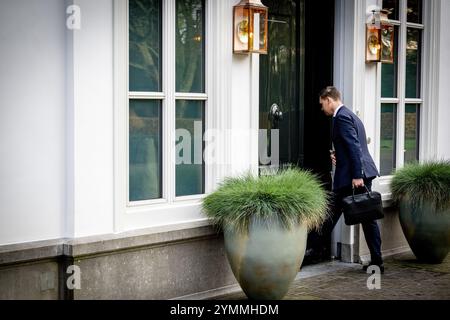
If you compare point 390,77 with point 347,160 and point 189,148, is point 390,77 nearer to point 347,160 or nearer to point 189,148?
point 347,160

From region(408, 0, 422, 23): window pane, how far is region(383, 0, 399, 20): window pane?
1.07ft

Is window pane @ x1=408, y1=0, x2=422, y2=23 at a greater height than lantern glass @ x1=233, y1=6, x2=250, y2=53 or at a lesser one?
greater

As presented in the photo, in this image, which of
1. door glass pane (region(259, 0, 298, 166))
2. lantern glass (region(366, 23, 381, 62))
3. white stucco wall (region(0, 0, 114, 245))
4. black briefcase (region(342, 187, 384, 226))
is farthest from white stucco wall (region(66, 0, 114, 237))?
lantern glass (region(366, 23, 381, 62))

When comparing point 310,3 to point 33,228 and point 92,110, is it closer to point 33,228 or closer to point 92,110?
point 92,110

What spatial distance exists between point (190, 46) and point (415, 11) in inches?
151

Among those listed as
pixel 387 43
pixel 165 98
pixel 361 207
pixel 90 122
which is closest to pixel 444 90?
pixel 387 43

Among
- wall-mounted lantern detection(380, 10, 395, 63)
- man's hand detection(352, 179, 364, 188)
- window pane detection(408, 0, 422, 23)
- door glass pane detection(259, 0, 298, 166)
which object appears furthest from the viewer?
window pane detection(408, 0, 422, 23)

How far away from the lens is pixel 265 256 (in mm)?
5922

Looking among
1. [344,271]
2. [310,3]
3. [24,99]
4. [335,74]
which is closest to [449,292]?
[344,271]

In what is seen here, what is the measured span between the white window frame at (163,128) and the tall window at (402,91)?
2.82 m

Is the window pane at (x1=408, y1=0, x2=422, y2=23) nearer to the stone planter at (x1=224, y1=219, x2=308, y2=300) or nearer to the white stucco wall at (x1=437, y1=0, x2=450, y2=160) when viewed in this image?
the white stucco wall at (x1=437, y1=0, x2=450, y2=160)

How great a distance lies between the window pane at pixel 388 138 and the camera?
862 cm

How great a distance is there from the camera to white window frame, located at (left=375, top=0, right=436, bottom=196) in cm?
846
